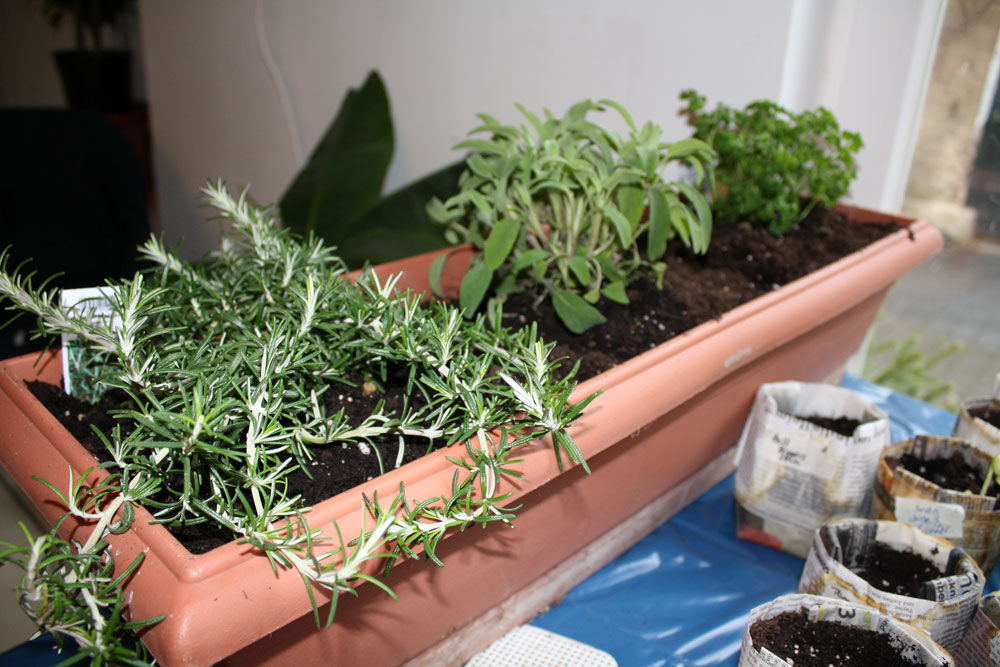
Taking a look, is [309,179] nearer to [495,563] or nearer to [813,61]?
[813,61]

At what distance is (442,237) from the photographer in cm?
176

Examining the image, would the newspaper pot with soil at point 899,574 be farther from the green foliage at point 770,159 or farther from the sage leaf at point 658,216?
the green foliage at point 770,159

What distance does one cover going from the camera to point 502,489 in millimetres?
684

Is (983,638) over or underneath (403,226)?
underneath

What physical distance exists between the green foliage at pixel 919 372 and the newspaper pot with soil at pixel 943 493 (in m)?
0.88

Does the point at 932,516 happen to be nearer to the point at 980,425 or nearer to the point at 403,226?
the point at 980,425

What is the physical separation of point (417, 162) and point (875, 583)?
1.64 meters

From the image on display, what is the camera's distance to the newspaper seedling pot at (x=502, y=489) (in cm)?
54

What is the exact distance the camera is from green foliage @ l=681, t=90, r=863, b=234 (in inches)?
47.7

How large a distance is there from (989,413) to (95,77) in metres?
3.65

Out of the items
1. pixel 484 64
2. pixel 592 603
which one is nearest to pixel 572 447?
pixel 592 603

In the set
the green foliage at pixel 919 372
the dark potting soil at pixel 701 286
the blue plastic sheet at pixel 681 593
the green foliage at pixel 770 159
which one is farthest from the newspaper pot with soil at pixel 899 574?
the green foliage at pixel 919 372

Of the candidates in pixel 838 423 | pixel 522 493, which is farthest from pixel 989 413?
pixel 522 493

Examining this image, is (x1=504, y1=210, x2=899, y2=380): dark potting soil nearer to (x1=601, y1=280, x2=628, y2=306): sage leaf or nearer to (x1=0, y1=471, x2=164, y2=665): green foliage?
(x1=601, y1=280, x2=628, y2=306): sage leaf
